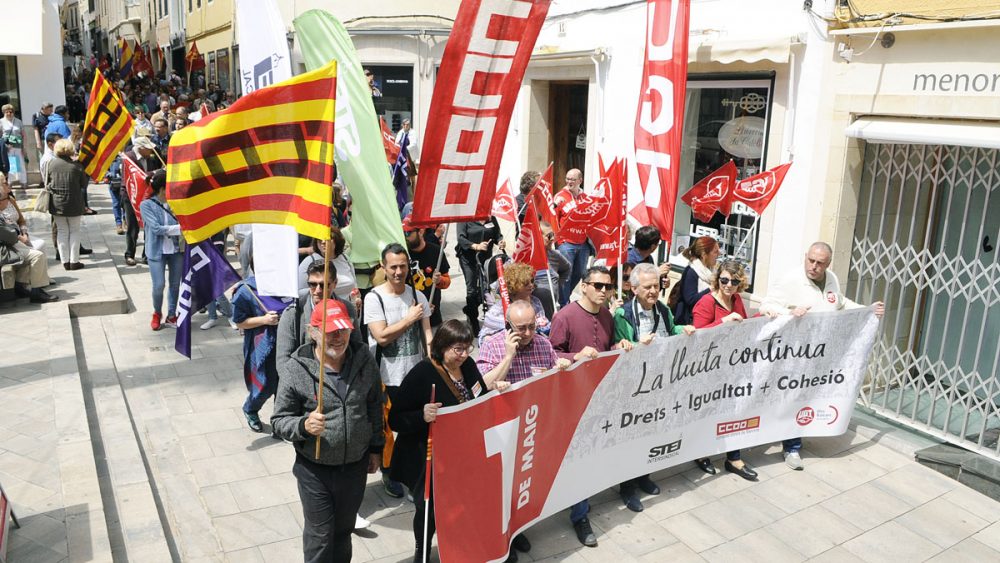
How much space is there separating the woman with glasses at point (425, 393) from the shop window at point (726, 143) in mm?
5890

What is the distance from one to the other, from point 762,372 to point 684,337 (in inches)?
39.2

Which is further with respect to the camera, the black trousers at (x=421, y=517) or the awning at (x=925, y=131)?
the awning at (x=925, y=131)

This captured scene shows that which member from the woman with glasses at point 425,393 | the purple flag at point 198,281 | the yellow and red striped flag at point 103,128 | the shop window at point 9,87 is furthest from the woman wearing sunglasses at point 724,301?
the shop window at point 9,87

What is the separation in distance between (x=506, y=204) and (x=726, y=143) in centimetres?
397

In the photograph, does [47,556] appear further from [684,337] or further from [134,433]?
[684,337]

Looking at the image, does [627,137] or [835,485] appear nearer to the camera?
[835,485]

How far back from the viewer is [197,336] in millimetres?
9531

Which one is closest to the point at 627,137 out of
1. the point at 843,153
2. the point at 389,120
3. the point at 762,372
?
the point at 843,153

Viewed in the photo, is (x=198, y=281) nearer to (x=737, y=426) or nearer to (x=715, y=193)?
(x=737, y=426)

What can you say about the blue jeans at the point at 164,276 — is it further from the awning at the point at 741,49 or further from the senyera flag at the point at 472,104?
the awning at the point at 741,49

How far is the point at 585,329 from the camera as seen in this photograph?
5.65 m

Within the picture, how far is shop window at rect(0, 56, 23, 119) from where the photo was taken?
20.0m

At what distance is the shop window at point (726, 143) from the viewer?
10.3 meters

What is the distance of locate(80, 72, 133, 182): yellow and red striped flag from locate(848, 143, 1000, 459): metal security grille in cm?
876
